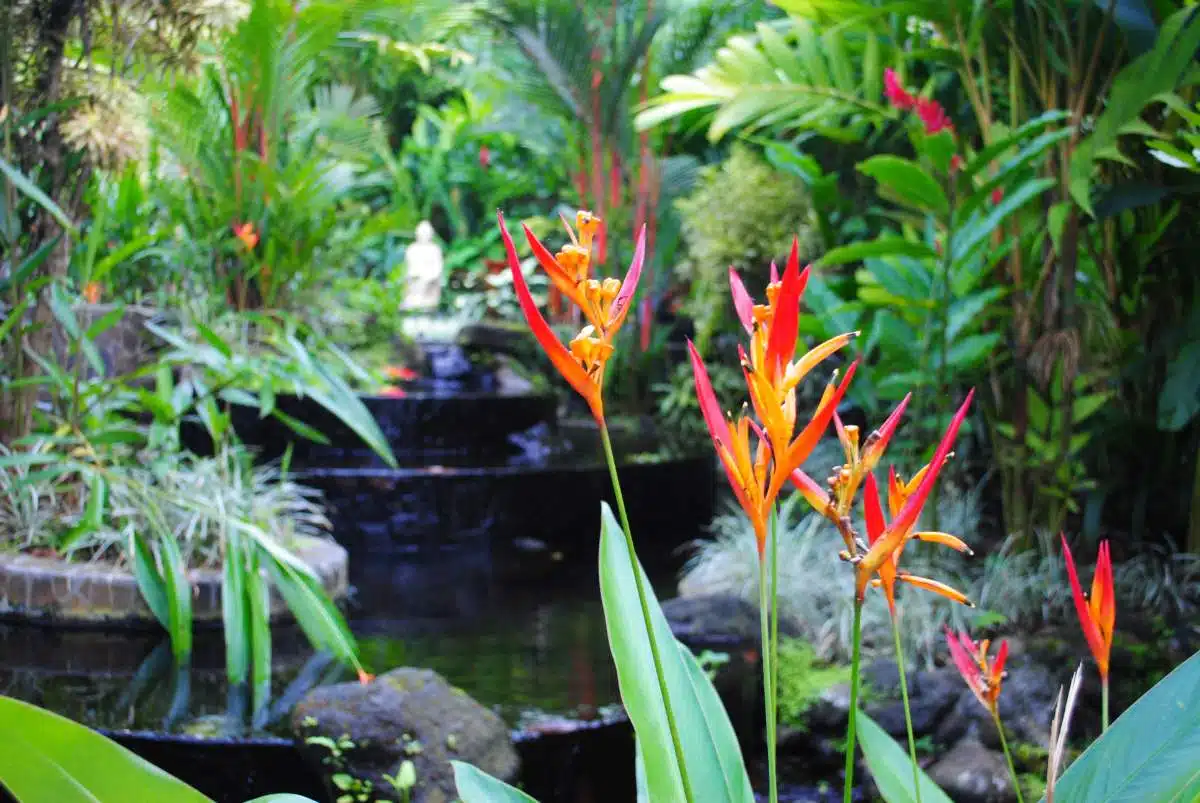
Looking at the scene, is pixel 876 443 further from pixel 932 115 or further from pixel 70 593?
pixel 70 593

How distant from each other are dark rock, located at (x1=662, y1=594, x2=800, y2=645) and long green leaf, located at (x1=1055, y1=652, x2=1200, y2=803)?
2.60m

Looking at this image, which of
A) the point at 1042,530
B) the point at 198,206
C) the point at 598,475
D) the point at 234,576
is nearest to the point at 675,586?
the point at 598,475

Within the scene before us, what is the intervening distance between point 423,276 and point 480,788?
848 cm

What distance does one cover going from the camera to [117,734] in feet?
8.27

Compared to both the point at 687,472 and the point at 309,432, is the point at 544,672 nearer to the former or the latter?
the point at 309,432

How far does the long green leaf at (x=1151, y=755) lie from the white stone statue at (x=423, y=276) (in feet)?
27.8

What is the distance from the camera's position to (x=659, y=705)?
995 millimetres

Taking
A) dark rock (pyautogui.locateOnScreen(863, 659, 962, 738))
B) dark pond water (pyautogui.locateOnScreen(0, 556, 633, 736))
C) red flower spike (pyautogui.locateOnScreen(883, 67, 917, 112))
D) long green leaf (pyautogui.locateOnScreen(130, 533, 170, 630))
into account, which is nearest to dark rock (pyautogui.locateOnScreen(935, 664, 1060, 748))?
dark rock (pyautogui.locateOnScreen(863, 659, 962, 738))

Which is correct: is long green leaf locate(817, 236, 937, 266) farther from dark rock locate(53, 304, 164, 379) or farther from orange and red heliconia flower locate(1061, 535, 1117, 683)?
dark rock locate(53, 304, 164, 379)

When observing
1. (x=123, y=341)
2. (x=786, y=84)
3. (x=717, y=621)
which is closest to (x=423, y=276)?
(x=123, y=341)

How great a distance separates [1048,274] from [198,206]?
4.13 metres

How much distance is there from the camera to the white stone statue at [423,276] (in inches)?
364

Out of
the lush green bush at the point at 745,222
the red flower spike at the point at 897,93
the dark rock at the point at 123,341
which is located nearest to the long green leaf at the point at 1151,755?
the red flower spike at the point at 897,93

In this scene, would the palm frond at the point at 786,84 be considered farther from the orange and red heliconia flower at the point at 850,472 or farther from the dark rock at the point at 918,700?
the orange and red heliconia flower at the point at 850,472
